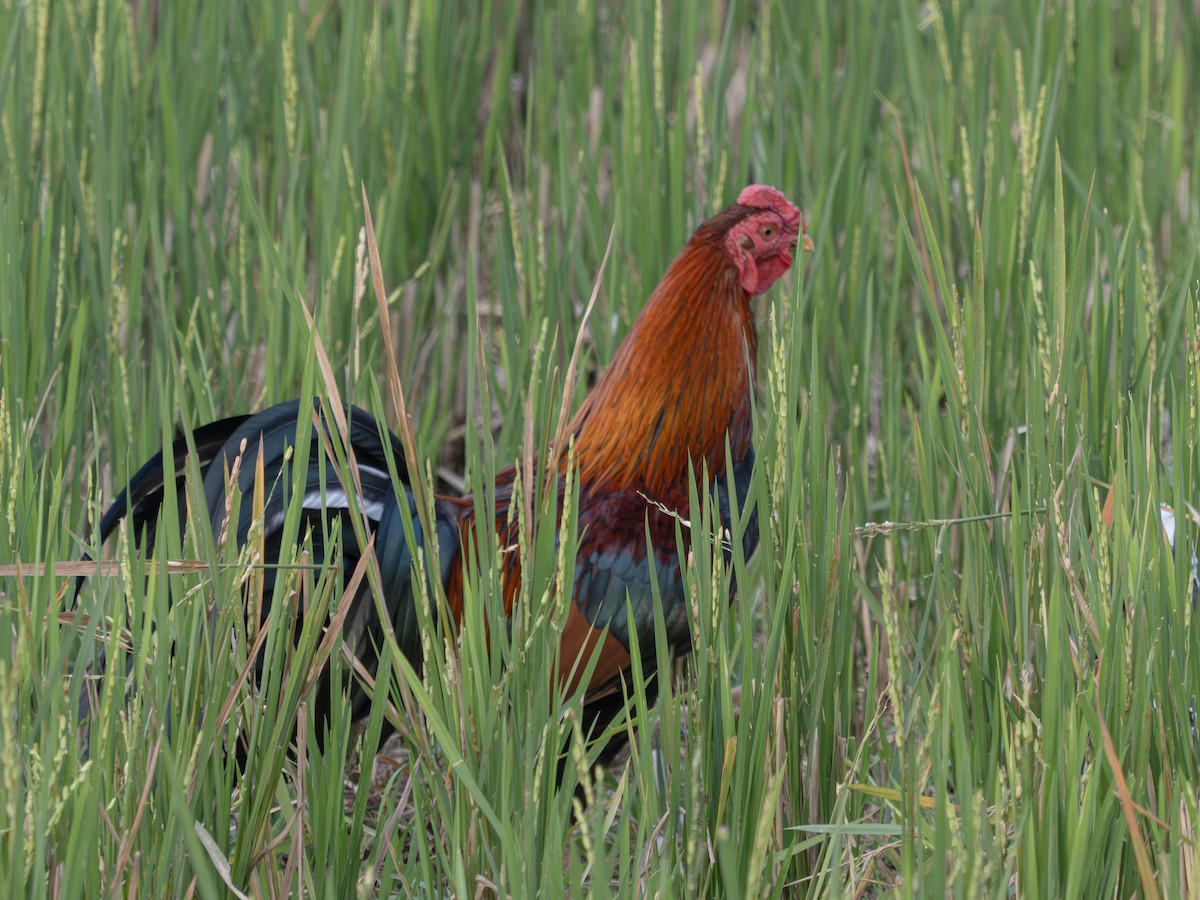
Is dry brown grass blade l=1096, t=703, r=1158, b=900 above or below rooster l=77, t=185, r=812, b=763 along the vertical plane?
below

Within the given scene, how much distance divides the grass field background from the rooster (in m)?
0.11

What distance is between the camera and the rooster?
1996mm

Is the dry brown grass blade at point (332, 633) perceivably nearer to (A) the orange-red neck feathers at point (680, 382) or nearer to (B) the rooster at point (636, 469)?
(B) the rooster at point (636, 469)

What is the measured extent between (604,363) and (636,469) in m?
0.35

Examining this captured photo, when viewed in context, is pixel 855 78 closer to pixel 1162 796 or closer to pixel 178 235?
pixel 178 235

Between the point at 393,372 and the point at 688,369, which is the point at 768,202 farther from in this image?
the point at 393,372

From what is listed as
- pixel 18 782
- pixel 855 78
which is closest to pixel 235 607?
pixel 18 782

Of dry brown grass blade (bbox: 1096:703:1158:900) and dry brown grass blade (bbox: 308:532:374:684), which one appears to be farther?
dry brown grass blade (bbox: 308:532:374:684)

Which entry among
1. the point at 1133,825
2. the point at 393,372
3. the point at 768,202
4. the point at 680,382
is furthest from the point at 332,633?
the point at 768,202

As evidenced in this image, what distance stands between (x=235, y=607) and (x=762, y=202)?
1.17 meters

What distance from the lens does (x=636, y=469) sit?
2139 millimetres

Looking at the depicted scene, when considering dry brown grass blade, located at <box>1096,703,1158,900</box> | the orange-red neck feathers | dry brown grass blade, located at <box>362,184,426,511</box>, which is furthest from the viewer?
the orange-red neck feathers

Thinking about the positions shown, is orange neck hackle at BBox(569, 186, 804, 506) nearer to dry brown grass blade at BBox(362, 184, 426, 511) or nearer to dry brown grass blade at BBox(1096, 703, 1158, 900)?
dry brown grass blade at BBox(362, 184, 426, 511)

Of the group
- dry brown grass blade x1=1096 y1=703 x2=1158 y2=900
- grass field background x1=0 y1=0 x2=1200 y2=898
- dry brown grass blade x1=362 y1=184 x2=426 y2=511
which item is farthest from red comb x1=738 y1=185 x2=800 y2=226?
dry brown grass blade x1=1096 y1=703 x2=1158 y2=900
